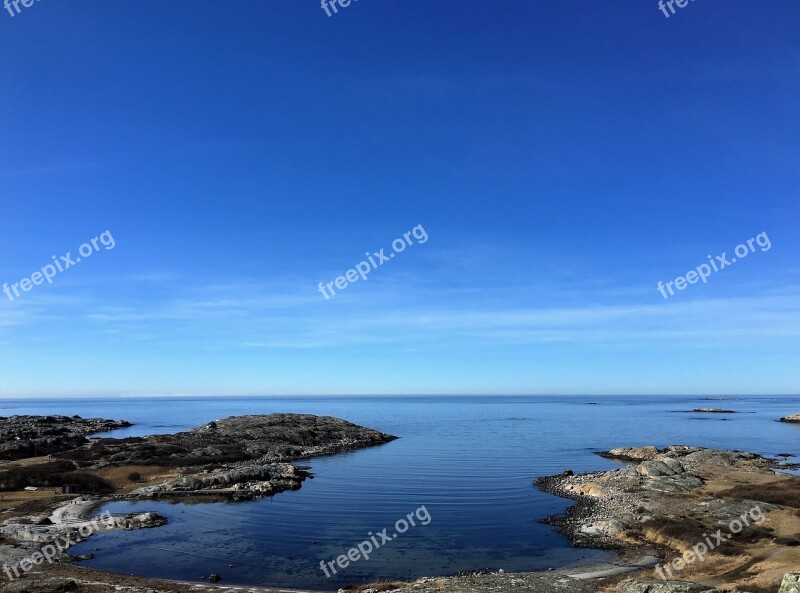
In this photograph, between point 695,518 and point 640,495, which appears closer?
point 695,518

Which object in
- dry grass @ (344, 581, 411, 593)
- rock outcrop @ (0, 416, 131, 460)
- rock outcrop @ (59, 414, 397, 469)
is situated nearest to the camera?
dry grass @ (344, 581, 411, 593)

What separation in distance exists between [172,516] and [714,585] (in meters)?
41.3

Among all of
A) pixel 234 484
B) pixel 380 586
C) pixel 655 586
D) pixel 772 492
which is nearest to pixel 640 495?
pixel 772 492

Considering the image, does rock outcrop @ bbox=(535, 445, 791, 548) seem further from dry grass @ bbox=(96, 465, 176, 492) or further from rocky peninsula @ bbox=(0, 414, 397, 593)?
dry grass @ bbox=(96, 465, 176, 492)

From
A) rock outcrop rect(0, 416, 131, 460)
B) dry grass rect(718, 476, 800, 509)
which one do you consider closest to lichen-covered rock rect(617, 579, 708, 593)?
dry grass rect(718, 476, 800, 509)

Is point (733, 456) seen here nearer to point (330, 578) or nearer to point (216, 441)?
point (330, 578)

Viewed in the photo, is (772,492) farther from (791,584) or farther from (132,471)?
(132,471)

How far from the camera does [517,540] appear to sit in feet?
130

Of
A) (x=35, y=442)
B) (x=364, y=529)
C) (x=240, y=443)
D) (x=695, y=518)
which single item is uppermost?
(x=35, y=442)

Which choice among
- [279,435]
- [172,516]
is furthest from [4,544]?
[279,435]

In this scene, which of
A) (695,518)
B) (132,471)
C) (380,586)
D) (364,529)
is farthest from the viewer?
(132,471)

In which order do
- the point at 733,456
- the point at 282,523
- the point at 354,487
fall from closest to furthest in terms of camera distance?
the point at 282,523
the point at 354,487
the point at 733,456

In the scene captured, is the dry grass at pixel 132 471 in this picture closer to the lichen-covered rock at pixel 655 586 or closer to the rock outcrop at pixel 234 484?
the rock outcrop at pixel 234 484

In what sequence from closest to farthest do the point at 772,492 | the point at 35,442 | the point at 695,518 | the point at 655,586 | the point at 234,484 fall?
1. the point at 655,586
2. the point at 695,518
3. the point at 772,492
4. the point at 234,484
5. the point at 35,442
